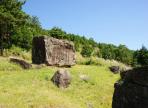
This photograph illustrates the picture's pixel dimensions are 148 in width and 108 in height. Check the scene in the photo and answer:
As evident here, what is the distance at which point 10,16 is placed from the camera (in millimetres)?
46906

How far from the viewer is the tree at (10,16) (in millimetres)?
46938

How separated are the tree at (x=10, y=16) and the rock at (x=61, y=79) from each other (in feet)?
71.2

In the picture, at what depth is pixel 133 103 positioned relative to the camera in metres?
9.39

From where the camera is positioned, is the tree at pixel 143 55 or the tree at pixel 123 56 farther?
Answer: the tree at pixel 123 56

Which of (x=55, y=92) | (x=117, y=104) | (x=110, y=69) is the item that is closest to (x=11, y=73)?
(x=55, y=92)

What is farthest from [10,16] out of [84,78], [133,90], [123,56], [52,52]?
Answer: [123,56]

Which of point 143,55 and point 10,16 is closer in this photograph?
point 10,16

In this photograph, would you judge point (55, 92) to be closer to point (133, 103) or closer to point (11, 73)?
point (11, 73)

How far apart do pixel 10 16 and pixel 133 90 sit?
39825mm

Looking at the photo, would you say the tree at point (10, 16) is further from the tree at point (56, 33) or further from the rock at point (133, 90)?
the rock at point (133, 90)

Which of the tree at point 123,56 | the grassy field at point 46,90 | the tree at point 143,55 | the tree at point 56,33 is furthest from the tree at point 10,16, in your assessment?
the tree at point 123,56

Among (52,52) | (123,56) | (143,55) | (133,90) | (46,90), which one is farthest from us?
(123,56)

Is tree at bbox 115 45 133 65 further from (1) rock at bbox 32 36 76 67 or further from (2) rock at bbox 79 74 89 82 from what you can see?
(2) rock at bbox 79 74 89 82

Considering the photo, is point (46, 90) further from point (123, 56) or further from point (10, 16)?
point (123, 56)
